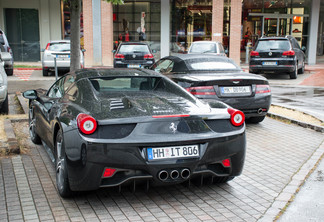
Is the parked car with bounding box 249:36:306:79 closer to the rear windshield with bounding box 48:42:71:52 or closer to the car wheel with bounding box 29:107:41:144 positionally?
the rear windshield with bounding box 48:42:71:52

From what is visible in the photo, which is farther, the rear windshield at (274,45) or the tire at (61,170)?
the rear windshield at (274,45)

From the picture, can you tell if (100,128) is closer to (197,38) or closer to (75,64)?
(75,64)

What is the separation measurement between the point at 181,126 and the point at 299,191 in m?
1.66

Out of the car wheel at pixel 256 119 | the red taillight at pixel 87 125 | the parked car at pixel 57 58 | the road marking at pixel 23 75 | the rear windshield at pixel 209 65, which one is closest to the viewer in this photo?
the red taillight at pixel 87 125

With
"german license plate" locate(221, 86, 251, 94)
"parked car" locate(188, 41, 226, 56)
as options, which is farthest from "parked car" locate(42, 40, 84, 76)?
"german license plate" locate(221, 86, 251, 94)

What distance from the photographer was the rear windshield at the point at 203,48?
19083 mm

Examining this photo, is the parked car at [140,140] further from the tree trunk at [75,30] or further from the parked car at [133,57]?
Answer: the parked car at [133,57]

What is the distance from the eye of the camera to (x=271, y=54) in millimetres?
17344

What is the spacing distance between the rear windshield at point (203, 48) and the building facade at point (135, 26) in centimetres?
562

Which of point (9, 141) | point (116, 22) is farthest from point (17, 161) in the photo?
point (116, 22)

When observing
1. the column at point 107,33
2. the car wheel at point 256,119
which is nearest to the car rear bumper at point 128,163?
the car wheel at point 256,119

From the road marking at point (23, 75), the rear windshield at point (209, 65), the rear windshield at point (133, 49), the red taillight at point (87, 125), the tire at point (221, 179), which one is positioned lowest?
the tire at point (221, 179)

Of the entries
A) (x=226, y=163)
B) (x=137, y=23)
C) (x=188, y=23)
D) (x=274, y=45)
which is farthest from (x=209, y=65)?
(x=137, y=23)

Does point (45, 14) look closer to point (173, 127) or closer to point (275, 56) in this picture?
point (275, 56)
